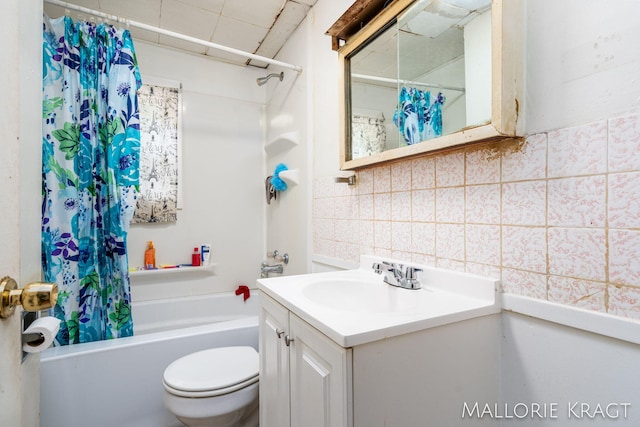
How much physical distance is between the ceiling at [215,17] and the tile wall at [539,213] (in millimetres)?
1378

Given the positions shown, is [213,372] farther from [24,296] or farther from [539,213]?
[539,213]

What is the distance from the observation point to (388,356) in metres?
A: 0.65

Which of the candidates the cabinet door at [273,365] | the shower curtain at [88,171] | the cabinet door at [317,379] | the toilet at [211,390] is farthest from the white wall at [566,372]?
the shower curtain at [88,171]

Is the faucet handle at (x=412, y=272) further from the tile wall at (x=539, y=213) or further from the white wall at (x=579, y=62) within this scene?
the white wall at (x=579, y=62)

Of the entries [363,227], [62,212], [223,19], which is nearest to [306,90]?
[223,19]

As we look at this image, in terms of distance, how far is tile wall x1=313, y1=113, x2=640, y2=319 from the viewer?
60cm

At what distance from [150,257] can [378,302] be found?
1775 millimetres

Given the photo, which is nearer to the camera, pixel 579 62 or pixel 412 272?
pixel 579 62

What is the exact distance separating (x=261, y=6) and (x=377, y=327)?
6.36 ft

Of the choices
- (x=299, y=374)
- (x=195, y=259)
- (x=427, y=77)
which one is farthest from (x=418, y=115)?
(x=195, y=259)

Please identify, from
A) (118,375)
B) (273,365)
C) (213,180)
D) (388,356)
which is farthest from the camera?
(213,180)

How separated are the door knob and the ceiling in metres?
1.84

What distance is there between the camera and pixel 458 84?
0.91 meters

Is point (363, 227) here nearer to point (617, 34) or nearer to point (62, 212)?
point (617, 34)
